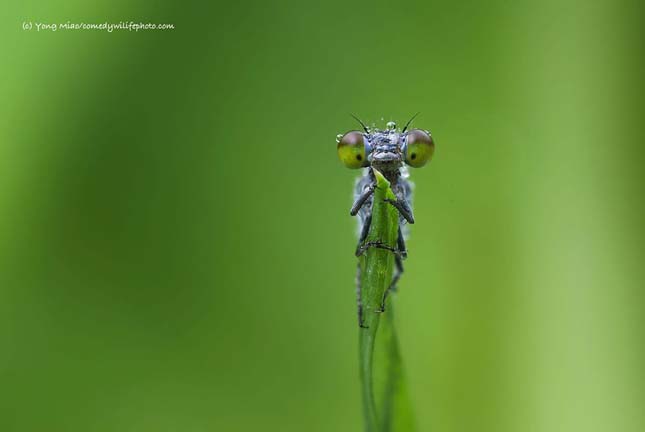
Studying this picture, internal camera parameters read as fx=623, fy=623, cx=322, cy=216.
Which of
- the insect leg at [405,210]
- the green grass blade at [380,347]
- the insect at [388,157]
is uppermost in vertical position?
the insect at [388,157]

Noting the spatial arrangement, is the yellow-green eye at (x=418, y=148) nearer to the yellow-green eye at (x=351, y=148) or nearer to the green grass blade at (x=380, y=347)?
the yellow-green eye at (x=351, y=148)

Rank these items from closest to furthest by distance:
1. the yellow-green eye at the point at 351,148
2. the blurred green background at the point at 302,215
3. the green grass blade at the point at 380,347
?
the green grass blade at the point at 380,347 < the blurred green background at the point at 302,215 < the yellow-green eye at the point at 351,148

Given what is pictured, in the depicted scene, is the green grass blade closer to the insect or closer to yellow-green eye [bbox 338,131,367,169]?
the insect

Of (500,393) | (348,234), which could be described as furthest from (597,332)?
(348,234)

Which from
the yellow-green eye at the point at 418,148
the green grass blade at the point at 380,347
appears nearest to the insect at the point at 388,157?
the yellow-green eye at the point at 418,148

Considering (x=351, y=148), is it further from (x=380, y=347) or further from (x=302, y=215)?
(x=380, y=347)

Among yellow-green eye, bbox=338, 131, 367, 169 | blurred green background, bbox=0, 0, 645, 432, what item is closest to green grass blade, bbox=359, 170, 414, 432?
blurred green background, bbox=0, 0, 645, 432

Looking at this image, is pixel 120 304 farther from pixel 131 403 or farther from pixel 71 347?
pixel 131 403
